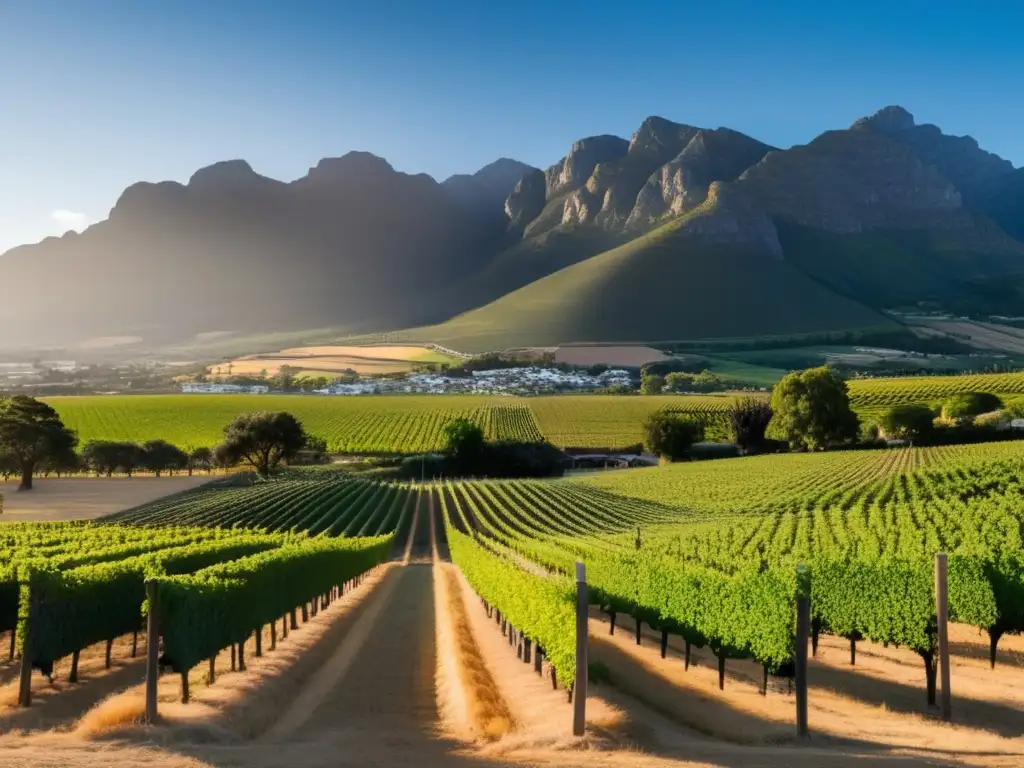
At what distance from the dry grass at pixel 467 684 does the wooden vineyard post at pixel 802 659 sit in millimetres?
4424

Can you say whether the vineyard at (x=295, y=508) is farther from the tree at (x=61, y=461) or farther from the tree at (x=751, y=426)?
the tree at (x=751, y=426)

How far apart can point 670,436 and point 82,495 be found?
68.8m

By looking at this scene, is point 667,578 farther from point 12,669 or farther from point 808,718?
point 12,669

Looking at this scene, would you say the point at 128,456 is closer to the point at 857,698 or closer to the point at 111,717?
the point at 111,717

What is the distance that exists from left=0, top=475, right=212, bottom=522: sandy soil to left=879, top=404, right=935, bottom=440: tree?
7930 centimetres

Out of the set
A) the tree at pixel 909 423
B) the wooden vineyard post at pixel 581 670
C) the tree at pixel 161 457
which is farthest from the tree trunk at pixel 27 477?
the tree at pixel 909 423

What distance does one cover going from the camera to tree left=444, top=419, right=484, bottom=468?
110312 mm

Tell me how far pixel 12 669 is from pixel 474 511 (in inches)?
2054

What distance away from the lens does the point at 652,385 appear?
177625 millimetres

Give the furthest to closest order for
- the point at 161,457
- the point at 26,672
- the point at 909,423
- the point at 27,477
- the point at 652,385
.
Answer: the point at 652,385, the point at 161,457, the point at 909,423, the point at 27,477, the point at 26,672

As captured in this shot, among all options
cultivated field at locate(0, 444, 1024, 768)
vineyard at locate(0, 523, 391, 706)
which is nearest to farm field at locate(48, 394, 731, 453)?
vineyard at locate(0, 523, 391, 706)

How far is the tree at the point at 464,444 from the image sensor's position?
110 meters

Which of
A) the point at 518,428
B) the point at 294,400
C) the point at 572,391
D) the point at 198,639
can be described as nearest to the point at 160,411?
the point at 294,400

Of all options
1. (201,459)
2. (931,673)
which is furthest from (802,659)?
(201,459)
